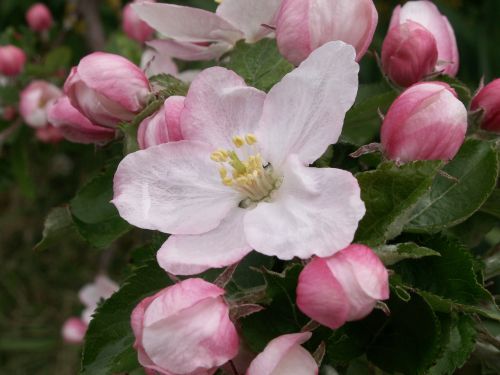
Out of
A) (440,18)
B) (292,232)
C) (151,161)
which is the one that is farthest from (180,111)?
(440,18)

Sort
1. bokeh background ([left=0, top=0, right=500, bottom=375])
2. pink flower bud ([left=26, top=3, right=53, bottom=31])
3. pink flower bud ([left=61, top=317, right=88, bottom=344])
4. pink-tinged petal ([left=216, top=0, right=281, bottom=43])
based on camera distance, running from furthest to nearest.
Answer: bokeh background ([left=0, top=0, right=500, bottom=375]), pink flower bud ([left=26, top=3, right=53, bottom=31]), pink flower bud ([left=61, top=317, right=88, bottom=344]), pink-tinged petal ([left=216, top=0, right=281, bottom=43])

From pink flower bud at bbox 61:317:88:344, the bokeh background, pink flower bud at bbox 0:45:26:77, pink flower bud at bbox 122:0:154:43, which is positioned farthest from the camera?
the bokeh background

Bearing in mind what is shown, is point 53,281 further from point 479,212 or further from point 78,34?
point 479,212

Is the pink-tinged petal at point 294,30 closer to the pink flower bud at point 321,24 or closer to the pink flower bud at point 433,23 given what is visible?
the pink flower bud at point 321,24

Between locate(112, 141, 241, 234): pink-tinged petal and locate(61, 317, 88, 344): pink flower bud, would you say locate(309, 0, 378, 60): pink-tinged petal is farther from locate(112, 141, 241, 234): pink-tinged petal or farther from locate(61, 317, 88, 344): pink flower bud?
locate(61, 317, 88, 344): pink flower bud

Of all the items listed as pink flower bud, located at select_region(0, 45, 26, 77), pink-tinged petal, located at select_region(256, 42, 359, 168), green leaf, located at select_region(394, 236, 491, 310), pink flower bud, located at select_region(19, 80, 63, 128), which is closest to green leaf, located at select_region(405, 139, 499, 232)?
green leaf, located at select_region(394, 236, 491, 310)

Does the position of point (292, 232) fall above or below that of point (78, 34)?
above

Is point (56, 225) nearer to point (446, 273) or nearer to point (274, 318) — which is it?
point (274, 318)

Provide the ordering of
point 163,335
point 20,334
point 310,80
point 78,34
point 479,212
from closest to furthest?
point 163,335 → point 310,80 → point 479,212 → point 78,34 → point 20,334

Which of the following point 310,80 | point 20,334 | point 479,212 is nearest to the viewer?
point 310,80
